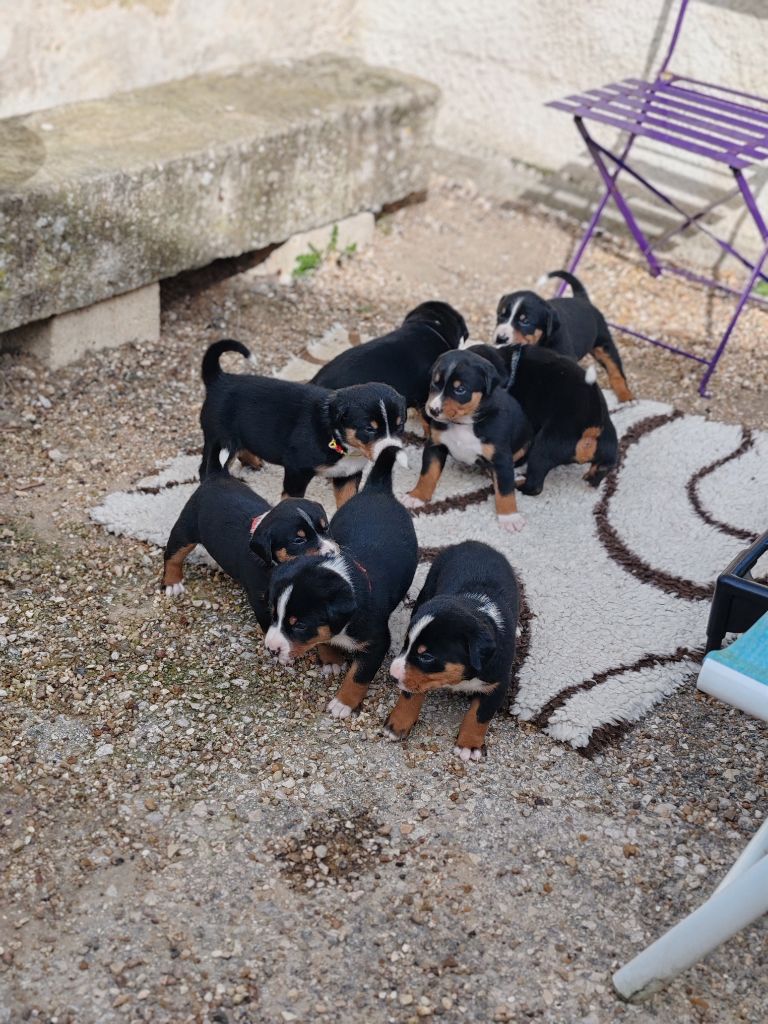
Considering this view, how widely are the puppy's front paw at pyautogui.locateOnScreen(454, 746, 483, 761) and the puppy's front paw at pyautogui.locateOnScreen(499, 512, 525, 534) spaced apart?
1.24 metres

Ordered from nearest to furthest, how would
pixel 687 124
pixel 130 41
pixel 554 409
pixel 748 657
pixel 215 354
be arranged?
1. pixel 748 657
2. pixel 215 354
3. pixel 554 409
4. pixel 687 124
5. pixel 130 41

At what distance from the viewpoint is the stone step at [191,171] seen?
4.77 metres

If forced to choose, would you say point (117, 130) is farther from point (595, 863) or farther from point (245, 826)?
point (595, 863)

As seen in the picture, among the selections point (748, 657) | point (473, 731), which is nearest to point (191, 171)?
point (473, 731)

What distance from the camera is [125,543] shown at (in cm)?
417

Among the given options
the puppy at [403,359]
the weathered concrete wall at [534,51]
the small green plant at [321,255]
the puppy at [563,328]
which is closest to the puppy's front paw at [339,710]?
the puppy at [403,359]

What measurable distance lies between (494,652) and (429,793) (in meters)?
0.45

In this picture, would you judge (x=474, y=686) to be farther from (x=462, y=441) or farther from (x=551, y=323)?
(x=551, y=323)

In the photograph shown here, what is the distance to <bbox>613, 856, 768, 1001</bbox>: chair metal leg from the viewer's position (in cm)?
235

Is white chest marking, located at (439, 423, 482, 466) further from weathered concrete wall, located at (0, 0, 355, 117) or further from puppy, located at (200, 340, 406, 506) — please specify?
weathered concrete wall, located at (0, 0, 355, 117)

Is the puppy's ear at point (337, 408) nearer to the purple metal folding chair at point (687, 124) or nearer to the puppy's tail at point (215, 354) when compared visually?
the puppy's tail at point (215, 354)

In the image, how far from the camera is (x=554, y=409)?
14.9 feet

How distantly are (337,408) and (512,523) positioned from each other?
87 cm

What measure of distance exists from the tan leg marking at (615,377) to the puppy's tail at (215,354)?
6.25ft
